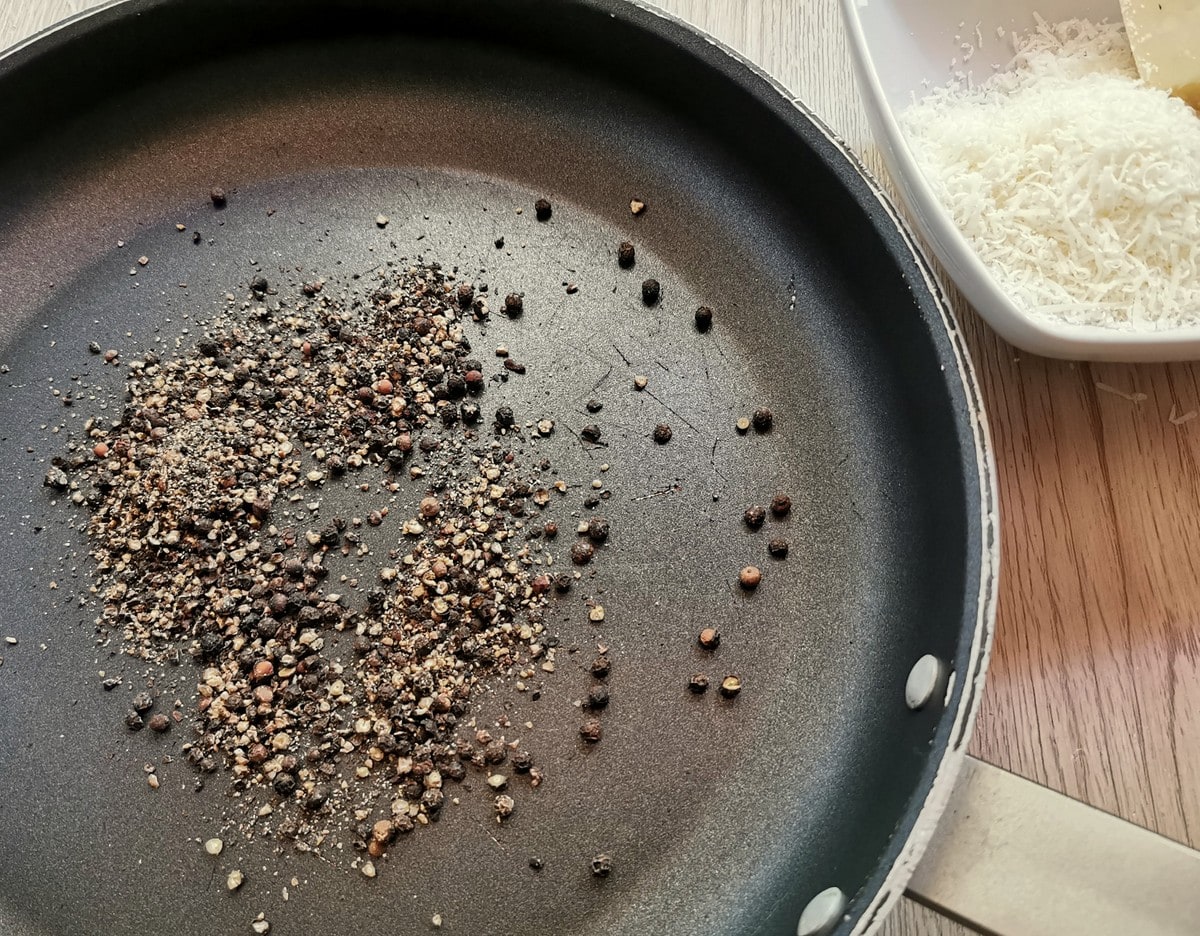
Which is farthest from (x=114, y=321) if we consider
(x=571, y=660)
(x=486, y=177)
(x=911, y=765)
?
(x=911, y=765)

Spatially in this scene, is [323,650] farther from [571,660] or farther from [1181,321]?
[1181,321]

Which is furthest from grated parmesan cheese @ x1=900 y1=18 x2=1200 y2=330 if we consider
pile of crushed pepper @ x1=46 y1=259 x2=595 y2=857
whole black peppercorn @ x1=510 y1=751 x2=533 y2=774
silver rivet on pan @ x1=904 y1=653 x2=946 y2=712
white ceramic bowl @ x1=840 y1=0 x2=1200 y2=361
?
whole black peppercorn @ x1=510 y1=751 x2=533 y2=774

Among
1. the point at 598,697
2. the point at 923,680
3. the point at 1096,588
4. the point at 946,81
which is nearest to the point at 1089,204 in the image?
the point at 946,81

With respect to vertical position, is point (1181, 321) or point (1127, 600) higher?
point (1181, 321)

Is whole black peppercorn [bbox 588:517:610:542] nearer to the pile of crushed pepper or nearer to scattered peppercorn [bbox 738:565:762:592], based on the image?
the pile of crushed pepper

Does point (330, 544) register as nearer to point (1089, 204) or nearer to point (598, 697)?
point (598, 697)

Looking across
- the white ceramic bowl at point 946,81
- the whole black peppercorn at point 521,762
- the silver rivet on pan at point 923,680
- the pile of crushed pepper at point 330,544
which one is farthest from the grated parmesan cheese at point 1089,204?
the whole black peppercorn at point 521,762
